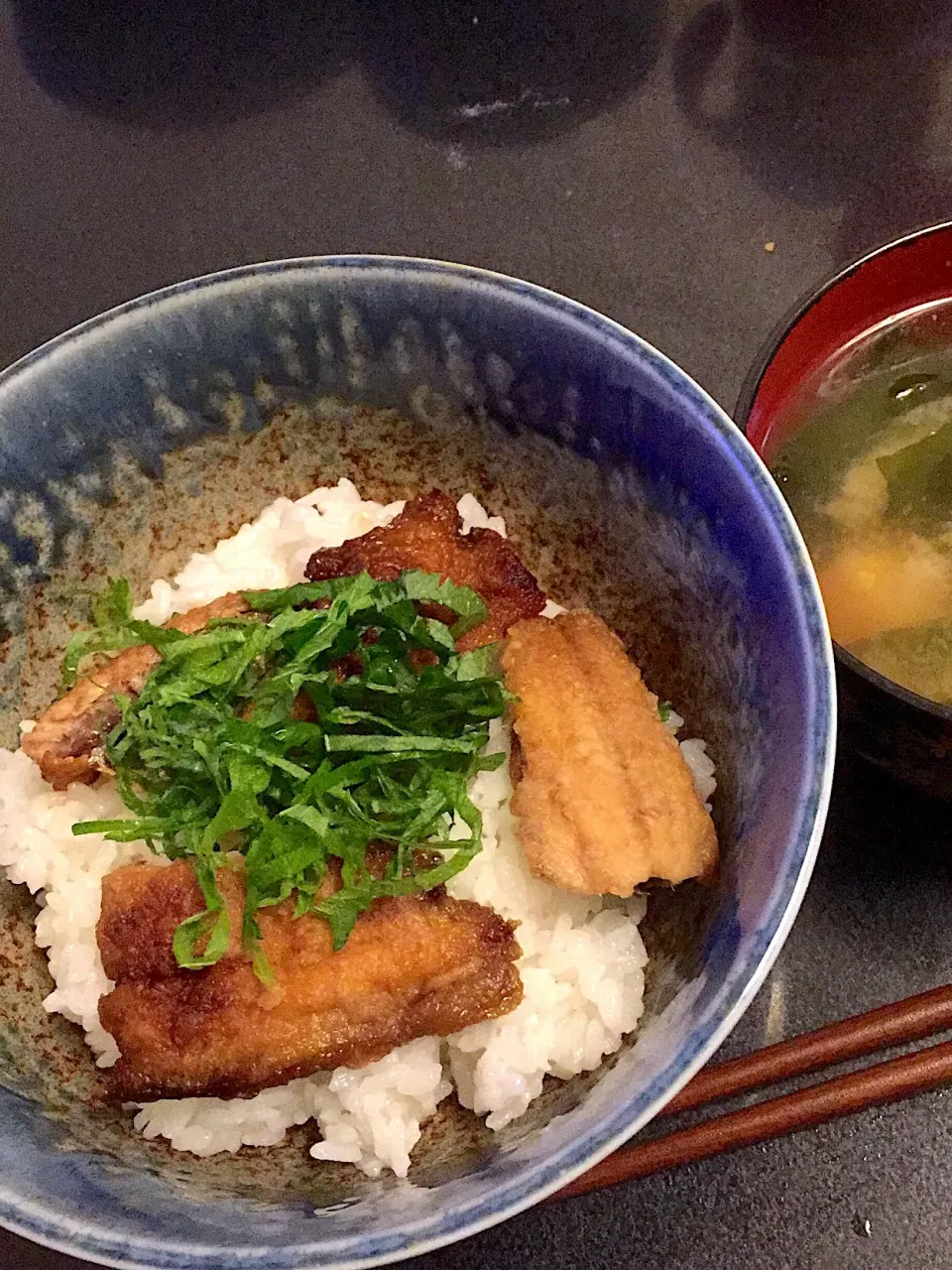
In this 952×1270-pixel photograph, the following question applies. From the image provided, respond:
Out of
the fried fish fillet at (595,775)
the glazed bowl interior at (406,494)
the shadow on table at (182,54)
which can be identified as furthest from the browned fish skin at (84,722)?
the shadow on table at (182,54)

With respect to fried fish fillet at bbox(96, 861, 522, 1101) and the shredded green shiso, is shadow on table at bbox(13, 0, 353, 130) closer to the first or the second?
the shredded green shiso

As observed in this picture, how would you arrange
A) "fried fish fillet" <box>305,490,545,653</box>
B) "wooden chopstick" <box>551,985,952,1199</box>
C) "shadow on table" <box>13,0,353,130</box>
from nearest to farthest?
"wooden chopstick" <box>551,985,952,1199</box>
"fried fish fillet" <box>305,490,545,653</box>
"shadow on table" <box>13,0,353,130</box>

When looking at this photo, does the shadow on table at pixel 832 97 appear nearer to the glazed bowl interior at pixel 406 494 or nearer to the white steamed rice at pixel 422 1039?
the glazed bowl interior at pixel 406 494

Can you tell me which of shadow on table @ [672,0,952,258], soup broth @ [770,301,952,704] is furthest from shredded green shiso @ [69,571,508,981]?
shadow on table @ [672,0,952,258]

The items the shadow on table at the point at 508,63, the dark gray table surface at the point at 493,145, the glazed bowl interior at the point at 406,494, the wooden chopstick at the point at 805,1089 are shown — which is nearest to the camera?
the glazed bowl interior at the point at 406,494

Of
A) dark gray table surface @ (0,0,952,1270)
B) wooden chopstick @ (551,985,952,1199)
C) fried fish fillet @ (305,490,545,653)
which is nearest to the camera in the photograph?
wooden chopstick @ (551,985,952,1199)

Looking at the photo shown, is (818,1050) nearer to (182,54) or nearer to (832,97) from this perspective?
A: (832,97)
